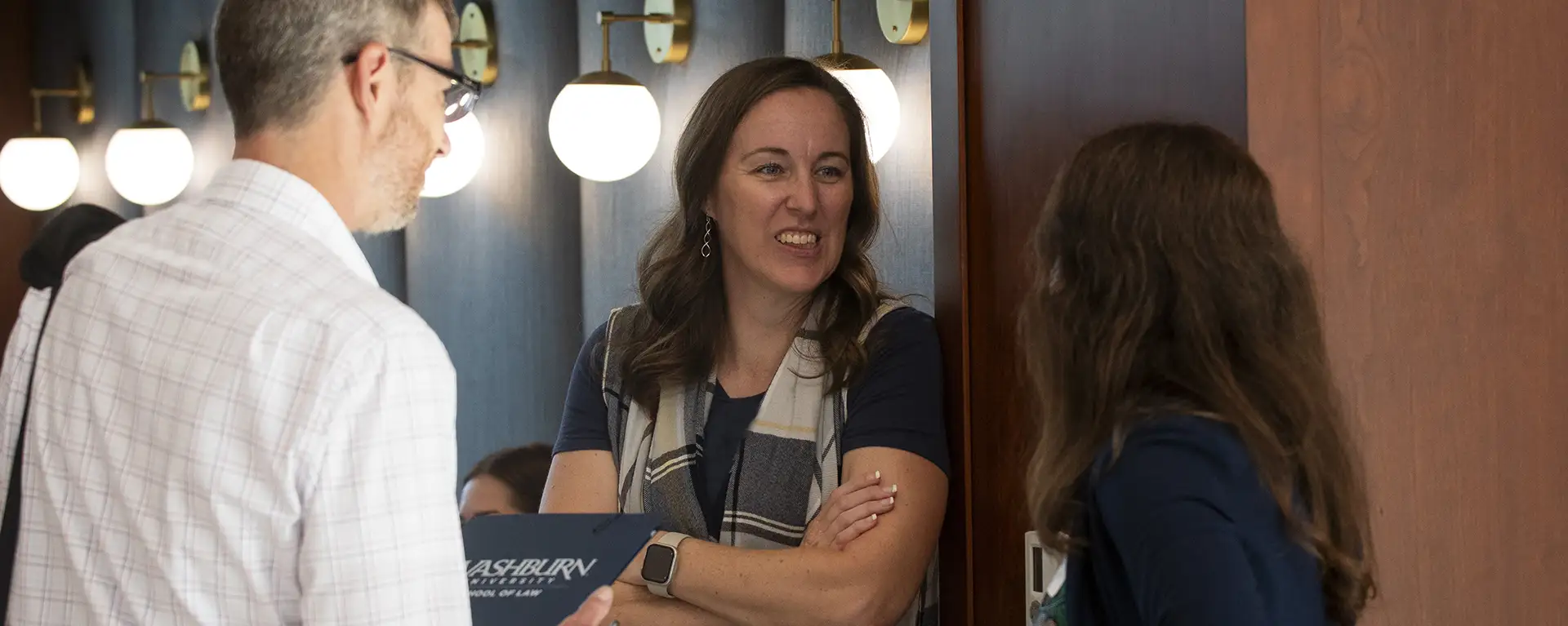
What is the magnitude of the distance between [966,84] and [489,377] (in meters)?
2.82

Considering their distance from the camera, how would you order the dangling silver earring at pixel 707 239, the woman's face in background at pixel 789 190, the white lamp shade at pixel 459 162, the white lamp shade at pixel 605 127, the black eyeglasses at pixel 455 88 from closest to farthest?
the black eyeglasses at pixel 455 88 → the woman's face in background at pixel 789 190 → the dangling silver earring at pixel 707 239 → the white lamp shade at pixel 605 127 → the white lamp shade at pixel 459 162

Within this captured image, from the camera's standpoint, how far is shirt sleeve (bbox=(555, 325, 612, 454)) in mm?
2260

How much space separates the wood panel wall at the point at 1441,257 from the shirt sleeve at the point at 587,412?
3.59 ft

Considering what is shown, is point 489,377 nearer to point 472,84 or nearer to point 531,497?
point 531,497

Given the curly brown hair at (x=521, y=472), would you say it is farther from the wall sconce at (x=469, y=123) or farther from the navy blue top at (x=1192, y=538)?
the navy blue top at (x=1192, y=538)

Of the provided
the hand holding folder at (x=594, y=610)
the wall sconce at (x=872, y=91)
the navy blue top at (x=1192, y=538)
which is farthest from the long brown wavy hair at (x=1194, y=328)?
the wall sconce at (x=872, y=91)

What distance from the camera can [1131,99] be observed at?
167 cm

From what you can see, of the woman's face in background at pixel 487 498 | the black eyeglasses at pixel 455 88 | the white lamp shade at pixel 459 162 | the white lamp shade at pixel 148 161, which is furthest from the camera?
the white lamp shade at pixel 148 161

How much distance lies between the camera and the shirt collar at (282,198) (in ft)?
4.16

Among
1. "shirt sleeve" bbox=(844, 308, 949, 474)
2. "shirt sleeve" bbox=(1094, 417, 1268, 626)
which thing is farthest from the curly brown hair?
"shirt sleeve" bbox=(1094, 417, 1268, 626)

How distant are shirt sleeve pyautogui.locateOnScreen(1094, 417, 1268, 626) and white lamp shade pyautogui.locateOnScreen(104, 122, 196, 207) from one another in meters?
5.08

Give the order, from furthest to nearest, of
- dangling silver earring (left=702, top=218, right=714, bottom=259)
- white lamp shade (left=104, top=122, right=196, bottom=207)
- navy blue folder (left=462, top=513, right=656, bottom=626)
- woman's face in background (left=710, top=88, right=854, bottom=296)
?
white lamp shade (left=104, top=122, right=196, bottom=207), dangling silver earring (left=702, top=218, right=714, bottom=259), woman's face in background (left=710, top=88, right=854, bottom=296), navy blue folder (left=462, top=513, right=656, bottom=626)

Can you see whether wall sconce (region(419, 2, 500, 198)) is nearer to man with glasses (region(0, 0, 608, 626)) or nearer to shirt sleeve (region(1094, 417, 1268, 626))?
man with glasses (region(0, 0, 608, 626))

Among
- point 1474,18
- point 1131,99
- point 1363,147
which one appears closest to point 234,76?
point 1131,99
